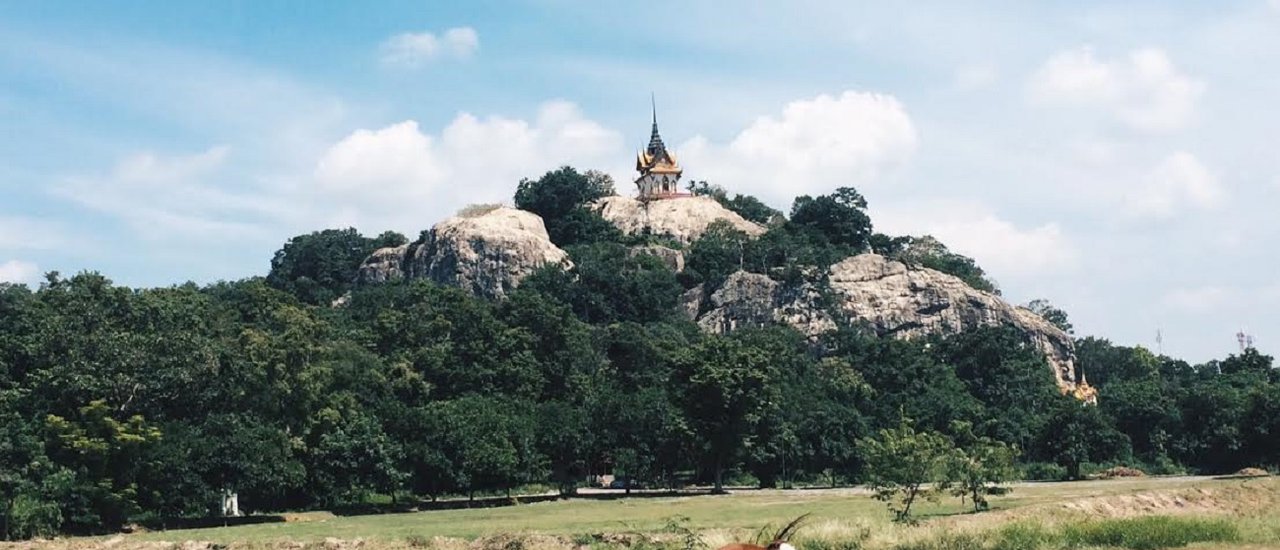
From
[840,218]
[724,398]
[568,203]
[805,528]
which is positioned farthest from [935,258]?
[805,528]

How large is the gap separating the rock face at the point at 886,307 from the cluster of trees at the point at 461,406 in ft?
39.1

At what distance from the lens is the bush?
30.8m

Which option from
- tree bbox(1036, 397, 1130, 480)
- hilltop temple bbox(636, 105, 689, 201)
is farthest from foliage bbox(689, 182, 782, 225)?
tree bbox(1036, 397, 1130, 480)

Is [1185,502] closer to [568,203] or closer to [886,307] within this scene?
[886,307]

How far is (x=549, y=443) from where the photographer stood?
66.9 m

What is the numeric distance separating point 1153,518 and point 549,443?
1542 inches

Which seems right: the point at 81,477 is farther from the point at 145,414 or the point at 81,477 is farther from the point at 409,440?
the point at 409,440

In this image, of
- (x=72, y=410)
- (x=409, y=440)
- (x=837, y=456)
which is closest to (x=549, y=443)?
(x=409, y=440)

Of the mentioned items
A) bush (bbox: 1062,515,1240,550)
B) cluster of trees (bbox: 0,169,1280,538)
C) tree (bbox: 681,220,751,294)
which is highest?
tree (bbox: 681,220,751,294)

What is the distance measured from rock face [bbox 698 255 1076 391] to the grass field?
6312 cm

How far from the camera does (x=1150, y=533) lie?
31.1 meters

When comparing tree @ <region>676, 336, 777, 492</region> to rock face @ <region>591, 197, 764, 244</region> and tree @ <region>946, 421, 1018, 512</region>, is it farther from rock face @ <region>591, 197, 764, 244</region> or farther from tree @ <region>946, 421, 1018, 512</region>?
rock face @ <region>591, 197, 764, 244</region>

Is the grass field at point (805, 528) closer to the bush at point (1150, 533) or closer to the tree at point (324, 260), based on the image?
the bush at point (1150, 533)

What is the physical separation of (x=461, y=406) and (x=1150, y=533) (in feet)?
132
